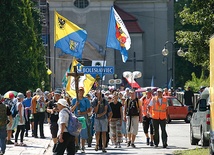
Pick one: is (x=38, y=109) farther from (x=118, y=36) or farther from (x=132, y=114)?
(x=132, y=114)

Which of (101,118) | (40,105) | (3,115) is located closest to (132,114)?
(101,118)

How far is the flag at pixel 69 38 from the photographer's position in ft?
87.9

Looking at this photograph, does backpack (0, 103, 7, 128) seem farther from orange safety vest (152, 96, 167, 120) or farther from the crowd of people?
orange safety vest (152, 96, 167, 120)

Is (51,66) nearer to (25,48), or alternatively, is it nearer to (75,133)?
(25,48)

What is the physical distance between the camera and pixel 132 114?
25594mm

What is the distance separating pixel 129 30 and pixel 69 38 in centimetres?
6413

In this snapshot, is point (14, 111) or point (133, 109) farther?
point (14, 111)

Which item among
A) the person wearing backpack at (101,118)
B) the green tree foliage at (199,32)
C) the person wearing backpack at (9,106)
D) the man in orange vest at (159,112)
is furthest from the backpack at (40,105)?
the person wearing backpack at (101,118)

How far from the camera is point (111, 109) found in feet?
82.1

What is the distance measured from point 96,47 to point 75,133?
70.2 metres

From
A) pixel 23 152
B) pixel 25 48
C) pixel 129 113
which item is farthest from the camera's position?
pixel 25 48

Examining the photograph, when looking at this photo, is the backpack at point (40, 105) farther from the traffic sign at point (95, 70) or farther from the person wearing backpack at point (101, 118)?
the person wearing backpack at point (101, 118)

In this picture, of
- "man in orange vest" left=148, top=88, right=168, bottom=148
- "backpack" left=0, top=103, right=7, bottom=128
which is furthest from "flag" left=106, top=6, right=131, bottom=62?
"backpack" left=0, top=103, right=7, bottom=128

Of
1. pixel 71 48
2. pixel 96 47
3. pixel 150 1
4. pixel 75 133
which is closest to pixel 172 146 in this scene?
pixel 71 48
